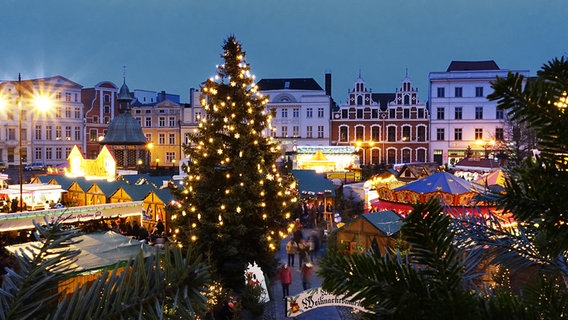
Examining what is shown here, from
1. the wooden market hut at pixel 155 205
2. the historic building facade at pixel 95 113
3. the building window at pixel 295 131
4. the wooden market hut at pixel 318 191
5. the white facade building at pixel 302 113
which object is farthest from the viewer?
the historic building facade at pixel 95 113

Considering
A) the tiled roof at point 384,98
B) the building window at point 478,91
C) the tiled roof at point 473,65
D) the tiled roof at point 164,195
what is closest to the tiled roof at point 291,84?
the tiled roof at point 384,98

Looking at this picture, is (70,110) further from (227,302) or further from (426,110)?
(227,302)

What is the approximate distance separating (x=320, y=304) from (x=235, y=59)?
6.45 metres

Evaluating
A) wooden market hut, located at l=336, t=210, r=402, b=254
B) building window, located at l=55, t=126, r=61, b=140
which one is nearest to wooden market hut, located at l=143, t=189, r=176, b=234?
wooden market hut, located at l=336, t=210, r=402, b=254

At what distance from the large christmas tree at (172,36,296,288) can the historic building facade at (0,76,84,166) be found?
123 feet

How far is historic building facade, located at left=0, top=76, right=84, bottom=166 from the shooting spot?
146 feet

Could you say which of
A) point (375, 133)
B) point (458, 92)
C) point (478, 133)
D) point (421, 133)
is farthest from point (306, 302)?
point (478, 133)

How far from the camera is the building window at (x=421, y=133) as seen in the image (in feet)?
149

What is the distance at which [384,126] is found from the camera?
149ft

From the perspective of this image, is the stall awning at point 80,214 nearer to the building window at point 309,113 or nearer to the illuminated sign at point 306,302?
the illuminated sign at point 306,302

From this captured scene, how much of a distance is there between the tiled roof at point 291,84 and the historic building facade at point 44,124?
61.3 ft

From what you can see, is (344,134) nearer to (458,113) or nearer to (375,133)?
(375,133)

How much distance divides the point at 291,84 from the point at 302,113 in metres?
3.28

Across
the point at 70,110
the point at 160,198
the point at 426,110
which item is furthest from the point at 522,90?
the point at 70,110
